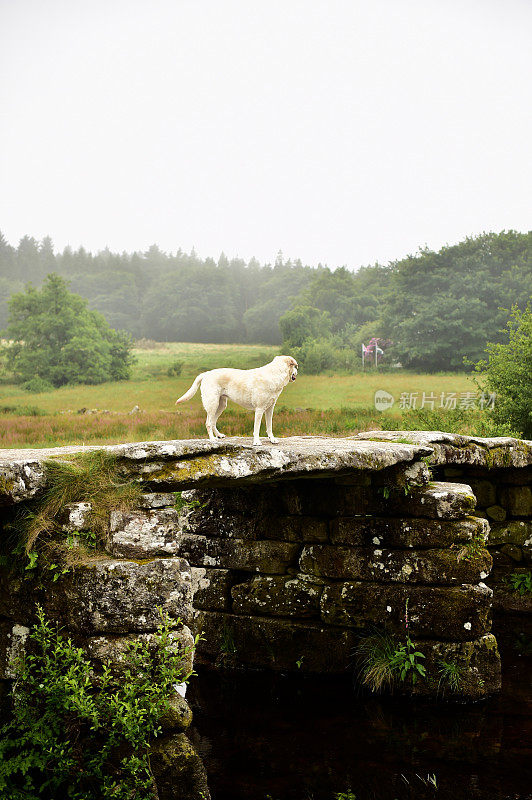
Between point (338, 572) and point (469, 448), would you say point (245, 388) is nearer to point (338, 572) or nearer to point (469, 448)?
point (338, 572)

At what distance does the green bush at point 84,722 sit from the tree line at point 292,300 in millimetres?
15532

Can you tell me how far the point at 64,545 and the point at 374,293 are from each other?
24146 mm

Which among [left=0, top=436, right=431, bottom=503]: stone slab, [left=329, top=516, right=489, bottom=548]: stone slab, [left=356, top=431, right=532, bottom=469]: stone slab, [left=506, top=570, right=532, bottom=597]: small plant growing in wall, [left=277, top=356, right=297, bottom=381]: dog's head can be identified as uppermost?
[left=277, top=356, right=297, bottom=381]: dog's head

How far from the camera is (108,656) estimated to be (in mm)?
4934

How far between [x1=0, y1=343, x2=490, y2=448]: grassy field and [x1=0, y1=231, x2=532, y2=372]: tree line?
148 cm

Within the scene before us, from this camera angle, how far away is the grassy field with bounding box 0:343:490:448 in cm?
1490

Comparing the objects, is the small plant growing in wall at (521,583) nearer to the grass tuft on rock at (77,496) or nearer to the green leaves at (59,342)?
the grass tuft on rock at (77,496)

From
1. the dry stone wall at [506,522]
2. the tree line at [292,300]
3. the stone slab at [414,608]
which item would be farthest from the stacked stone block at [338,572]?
the tree line at [292,300]

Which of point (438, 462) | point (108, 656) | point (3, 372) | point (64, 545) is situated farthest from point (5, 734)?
point (3, 372)

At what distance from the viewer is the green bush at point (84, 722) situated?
15.0 ft

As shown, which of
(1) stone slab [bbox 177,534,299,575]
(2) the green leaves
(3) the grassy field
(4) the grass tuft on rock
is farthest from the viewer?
(2) the green leaves

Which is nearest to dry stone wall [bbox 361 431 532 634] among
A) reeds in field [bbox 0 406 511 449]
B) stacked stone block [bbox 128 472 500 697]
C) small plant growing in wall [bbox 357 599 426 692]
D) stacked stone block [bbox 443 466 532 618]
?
stacked stone block [bbox 443 466 532 618]

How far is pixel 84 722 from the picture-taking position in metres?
4.83

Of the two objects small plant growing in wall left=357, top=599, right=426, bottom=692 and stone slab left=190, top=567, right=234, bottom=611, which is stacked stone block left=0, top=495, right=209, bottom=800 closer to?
small plant growing in wall left=357, top=599, right=426, bottom=692
